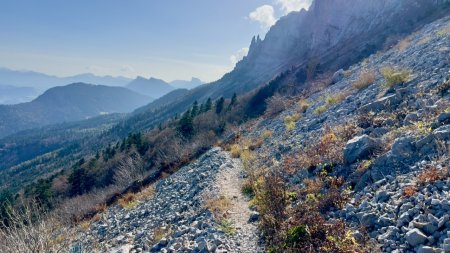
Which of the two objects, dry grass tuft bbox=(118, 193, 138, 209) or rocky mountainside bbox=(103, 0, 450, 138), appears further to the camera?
rocky mountainside bbox=(103, 0, 450, 138)

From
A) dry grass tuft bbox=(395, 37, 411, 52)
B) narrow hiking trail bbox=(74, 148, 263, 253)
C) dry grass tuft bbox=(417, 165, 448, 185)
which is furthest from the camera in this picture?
dry grass tuft bbox=(395, 37, 411, 52)

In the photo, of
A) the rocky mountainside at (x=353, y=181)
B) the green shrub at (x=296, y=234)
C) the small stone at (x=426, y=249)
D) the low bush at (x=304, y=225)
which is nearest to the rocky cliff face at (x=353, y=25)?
the rocky mountainside at (x=353, y=181)

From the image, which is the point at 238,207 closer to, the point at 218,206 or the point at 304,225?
the point at 218,206

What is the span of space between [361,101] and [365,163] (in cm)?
863

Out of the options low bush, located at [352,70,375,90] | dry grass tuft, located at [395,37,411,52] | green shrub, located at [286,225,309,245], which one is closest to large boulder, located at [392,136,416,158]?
green shrub, located at [286,225,309,245]

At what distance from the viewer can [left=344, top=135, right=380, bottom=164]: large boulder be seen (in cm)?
1239

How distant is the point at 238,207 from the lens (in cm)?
1521

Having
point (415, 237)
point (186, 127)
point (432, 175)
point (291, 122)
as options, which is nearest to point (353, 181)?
point (432, 175)

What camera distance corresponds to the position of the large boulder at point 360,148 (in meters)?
12.4

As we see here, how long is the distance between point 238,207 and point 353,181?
19.0 ft

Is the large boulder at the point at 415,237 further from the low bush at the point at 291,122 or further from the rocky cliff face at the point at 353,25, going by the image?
the rocky cliff face at the point at 353,25

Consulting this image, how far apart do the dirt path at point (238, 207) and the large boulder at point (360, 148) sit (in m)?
4.81

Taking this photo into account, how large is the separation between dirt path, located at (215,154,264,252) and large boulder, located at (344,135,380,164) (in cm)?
481

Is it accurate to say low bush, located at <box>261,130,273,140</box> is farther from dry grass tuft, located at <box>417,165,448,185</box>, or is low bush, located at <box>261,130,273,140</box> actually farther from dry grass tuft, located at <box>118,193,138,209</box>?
dry grass tuft, located at <box>417,165,448,185</box>
